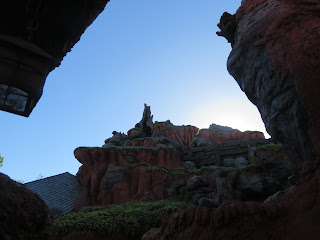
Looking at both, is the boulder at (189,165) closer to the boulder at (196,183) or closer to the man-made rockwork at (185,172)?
the man-made rockwork at (185,172)

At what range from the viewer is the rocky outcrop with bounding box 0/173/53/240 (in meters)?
2.04

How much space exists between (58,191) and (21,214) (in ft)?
61.0

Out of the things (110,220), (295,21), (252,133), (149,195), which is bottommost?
(110,220)

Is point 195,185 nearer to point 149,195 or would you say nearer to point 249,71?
point 149,195

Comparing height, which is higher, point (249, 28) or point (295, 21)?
point (249, 28)

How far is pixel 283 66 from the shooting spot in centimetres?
677

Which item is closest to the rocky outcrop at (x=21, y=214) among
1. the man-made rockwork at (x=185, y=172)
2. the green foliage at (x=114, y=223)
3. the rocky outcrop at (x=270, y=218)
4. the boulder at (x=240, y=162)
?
the rocky outcrop at (x=270, y=218)

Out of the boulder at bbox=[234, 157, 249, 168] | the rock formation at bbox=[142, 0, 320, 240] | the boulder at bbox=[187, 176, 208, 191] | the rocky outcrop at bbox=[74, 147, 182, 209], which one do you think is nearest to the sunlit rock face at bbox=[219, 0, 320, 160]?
the rock formation at bbox=[142, 0, 320, 240]

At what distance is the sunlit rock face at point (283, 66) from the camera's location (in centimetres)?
589

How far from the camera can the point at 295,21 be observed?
720cm

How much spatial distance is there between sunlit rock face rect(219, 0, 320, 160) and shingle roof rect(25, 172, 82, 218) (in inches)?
552

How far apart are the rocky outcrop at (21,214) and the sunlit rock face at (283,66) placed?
4947 mm

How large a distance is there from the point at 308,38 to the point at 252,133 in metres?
24.3

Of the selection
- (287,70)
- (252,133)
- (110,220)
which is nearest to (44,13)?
(287,70)
